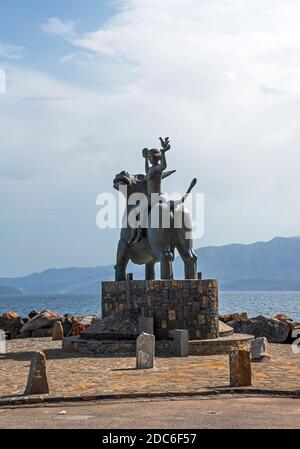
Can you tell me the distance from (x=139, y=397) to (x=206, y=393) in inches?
41.6

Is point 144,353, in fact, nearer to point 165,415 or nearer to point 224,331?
point 224,331

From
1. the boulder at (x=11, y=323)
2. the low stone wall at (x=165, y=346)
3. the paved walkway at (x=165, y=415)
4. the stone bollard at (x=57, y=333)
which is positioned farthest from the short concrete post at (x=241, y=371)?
the boulder at (x=11, y=323)

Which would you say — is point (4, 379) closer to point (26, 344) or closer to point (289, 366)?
point (289, 366)

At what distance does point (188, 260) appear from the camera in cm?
2053

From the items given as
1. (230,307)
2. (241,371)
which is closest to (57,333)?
(241,371)

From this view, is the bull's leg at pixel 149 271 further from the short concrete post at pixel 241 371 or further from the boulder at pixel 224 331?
the short concrete post at pixel 241 371

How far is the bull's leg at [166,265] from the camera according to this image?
2022 centimetres

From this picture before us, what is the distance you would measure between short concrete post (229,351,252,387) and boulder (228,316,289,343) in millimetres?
10267

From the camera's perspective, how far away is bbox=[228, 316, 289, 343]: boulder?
22547 millimetres

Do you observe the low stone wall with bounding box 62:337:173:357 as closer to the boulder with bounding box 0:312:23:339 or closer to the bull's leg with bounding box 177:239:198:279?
the bull's leg with bounding box 177:239:198:279

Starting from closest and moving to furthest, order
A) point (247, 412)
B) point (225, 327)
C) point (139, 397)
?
point (247, 412) < point (139, 397) < point (225, 327)

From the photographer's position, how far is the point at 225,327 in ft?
66.5

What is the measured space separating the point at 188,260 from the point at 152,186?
2341 millimetres

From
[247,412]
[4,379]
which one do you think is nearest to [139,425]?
[247,412]
